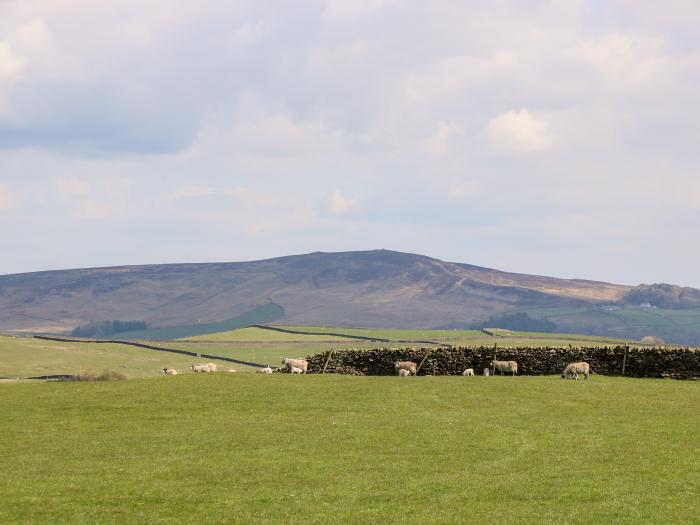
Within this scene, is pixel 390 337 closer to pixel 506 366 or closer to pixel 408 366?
pixel 408 366

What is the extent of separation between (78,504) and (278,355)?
11622 cm

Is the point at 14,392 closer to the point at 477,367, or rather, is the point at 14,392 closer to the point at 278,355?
the point at 477,367

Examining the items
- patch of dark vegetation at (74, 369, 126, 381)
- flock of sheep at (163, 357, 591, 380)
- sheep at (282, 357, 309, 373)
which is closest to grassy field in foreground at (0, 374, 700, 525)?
patch of dark vegetation at (74, 369, 126, 381)

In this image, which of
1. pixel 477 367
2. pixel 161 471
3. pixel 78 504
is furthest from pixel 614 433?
pixel 477 367

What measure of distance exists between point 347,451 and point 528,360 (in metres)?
32.9

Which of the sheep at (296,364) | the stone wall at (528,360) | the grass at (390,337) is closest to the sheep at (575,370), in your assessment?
the stone wall at (528,360)

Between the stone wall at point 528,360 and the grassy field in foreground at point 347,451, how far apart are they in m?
7.31

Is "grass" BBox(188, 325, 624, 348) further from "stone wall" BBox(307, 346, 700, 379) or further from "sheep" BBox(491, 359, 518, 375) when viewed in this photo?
"sheep" BBox(491, 359, 518, 375)

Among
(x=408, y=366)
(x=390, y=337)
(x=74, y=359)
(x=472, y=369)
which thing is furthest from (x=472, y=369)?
(x=390, y=337)

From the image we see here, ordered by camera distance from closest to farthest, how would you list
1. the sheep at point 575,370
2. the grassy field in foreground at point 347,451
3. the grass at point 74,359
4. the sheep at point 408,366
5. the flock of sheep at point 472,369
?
the grassy field in foreground at point 347,451, the sheep at point 575,370, the flock of sheep at point 472,369, the sheep at point 408,366, the grass at point 74,359

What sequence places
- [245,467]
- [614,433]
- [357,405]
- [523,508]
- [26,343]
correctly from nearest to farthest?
[523,508]
[245,467]
[614,433]
[357,405]
[26,343]

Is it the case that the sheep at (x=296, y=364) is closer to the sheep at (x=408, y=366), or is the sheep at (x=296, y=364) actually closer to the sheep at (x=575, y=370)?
the sheep at (x=408, y=366)

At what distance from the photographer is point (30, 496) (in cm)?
2391

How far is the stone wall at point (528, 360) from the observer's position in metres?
56.7
